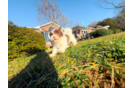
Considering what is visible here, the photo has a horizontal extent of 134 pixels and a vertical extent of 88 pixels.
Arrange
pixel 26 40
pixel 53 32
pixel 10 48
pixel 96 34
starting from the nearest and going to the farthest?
pixel 53 32, pixel 10 48, pixel 26 40, pixel 96 34

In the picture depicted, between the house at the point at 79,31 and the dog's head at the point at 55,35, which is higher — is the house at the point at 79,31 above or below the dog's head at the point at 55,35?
above

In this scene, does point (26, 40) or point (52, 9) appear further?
point (52, 9)

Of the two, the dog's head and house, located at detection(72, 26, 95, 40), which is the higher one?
house, located at detection(72, 26, 95, 40)

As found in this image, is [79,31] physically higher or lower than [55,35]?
higher

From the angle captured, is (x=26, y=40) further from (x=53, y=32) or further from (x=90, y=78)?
(x=90, y=78)

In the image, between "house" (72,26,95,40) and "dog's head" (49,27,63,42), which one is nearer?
"dog's head" (49,27,63,42)

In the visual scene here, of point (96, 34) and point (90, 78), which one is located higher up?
point (96, 34)

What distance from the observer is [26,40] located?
494 centimetres

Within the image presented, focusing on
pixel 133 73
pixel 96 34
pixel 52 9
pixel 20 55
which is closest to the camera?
pixel 133 73

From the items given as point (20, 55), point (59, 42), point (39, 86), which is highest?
point (59, 42)

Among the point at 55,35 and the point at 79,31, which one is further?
the point at 79,31

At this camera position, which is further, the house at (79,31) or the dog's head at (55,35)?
the house at (79,31)
